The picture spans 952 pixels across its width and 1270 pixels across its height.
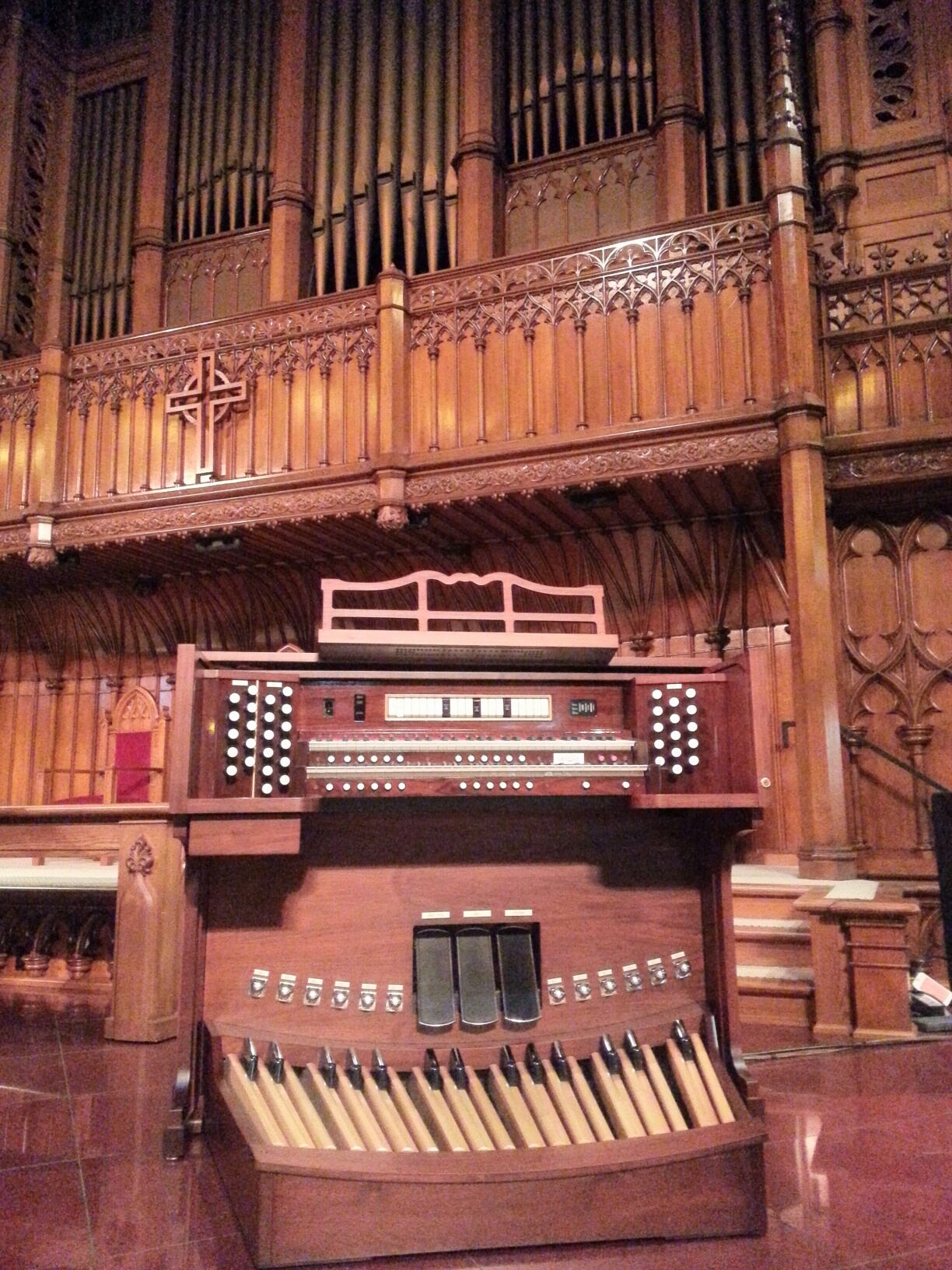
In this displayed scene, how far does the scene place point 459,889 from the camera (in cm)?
261

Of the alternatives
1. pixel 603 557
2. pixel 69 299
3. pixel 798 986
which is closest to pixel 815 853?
pixel 798 986

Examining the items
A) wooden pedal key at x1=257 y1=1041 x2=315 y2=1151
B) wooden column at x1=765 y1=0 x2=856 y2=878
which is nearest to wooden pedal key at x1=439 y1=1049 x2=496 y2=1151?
wooden pedal key at x1=257 y1=1041 x2=315 y2=1151

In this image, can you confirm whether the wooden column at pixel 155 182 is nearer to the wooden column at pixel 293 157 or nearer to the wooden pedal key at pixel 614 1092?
the wooden column at pixel 293 157

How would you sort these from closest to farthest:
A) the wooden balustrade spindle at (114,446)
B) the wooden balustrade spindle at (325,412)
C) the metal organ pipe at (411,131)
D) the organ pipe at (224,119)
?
the wooden balustrade spindle at (325,412)
the wooden balustrade spindle at (114,446)
the metal organ pipe at (411,131)
the organ pipe at (224,119)

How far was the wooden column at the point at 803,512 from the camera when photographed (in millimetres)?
4809

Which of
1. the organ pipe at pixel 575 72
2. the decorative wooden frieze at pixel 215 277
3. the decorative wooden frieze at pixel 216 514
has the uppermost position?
the organ pipe at pixel 575 72

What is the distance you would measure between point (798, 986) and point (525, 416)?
3555mm

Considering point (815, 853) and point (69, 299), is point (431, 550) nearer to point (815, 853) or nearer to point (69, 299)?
point (815, 853)

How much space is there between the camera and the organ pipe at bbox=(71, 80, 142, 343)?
27.2ft

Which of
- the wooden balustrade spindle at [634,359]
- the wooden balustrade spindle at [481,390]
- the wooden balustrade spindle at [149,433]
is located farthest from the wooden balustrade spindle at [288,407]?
the wooden balustrade spindle at [634,359]

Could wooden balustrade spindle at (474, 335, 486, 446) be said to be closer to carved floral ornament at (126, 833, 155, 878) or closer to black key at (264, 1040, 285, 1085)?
carved floral ornament at (126, 833, 155, 878)

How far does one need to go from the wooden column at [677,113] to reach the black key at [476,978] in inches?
220

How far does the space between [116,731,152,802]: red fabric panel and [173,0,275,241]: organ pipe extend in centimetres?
436

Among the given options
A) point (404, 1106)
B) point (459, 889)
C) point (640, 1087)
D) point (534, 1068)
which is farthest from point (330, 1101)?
point (640, 1087)
